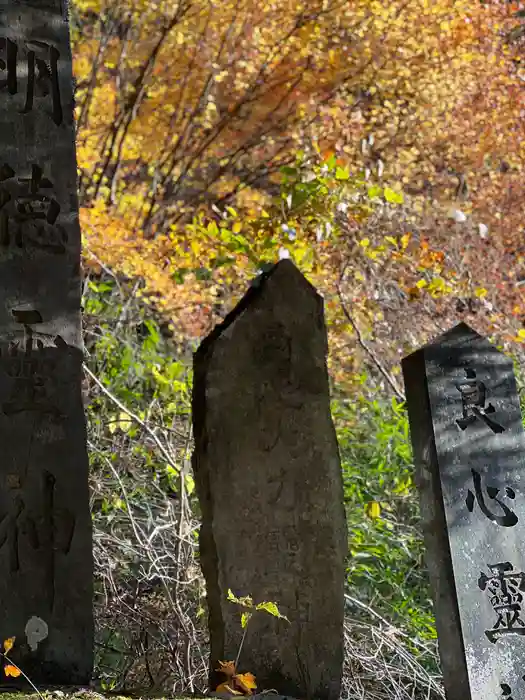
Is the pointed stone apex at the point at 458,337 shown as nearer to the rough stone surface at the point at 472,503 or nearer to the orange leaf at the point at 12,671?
the rough stone surface at the point at 472,503

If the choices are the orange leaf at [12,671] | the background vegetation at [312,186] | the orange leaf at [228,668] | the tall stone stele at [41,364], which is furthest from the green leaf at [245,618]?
the background vegetation at [312,186]

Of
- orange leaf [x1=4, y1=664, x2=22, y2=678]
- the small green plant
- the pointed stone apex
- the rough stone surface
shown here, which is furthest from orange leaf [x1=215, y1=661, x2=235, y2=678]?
the pointed stone apex

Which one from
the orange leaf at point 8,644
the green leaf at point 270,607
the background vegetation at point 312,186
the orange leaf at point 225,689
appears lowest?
the orange leaf at point 225,689

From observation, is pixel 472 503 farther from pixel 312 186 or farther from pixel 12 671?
pixel 312 186

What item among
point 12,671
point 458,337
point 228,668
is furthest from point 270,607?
point 458,337

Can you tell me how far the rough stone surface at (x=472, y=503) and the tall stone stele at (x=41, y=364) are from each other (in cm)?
121

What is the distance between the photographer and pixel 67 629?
2.70 m

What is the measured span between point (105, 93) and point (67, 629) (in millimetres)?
6346

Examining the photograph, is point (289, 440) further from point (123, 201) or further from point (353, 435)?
point (123, 201)

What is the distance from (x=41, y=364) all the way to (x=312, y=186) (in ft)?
10.4

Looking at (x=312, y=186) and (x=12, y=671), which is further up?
(x=312, y=186)

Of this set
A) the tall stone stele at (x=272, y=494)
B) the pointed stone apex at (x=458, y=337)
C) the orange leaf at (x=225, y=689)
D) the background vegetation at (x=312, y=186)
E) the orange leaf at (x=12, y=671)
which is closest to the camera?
the orange leaf at (x=12, y=671)

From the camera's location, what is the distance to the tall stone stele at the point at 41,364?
269 cm

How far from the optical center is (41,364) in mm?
2812
